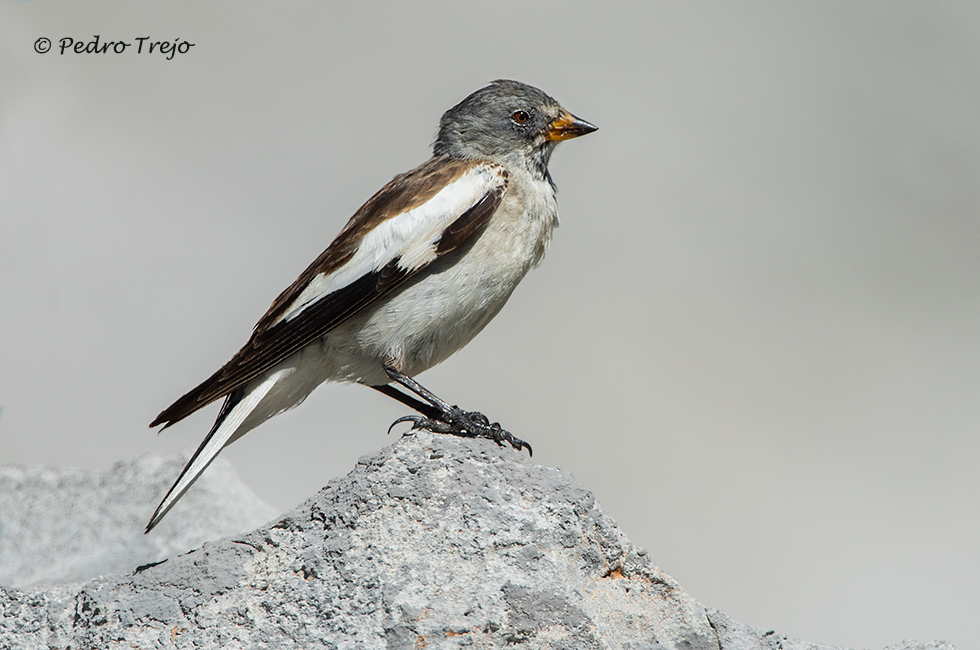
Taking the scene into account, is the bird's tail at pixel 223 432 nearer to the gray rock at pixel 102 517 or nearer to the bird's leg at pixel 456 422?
the bird's leg at pixel 456 422

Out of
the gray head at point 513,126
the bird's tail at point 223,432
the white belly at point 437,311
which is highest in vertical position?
the gray head at point 513,126

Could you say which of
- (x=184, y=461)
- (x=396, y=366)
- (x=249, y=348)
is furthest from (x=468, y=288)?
(x=184, y=461)

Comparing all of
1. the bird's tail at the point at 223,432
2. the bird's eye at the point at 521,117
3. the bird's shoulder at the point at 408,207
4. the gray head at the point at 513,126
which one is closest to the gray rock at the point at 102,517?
the bird's tail at the point at 223,432

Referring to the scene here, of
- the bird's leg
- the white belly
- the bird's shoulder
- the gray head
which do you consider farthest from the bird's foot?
the gray head

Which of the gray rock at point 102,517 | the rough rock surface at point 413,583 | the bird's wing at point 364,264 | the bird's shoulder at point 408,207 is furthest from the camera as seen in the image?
the gray rock at point 102,517

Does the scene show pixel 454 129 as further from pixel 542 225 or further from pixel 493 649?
pixel 493 649

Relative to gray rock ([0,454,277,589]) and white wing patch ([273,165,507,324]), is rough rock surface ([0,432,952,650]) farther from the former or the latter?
gray rock ([0,454,277,589])
